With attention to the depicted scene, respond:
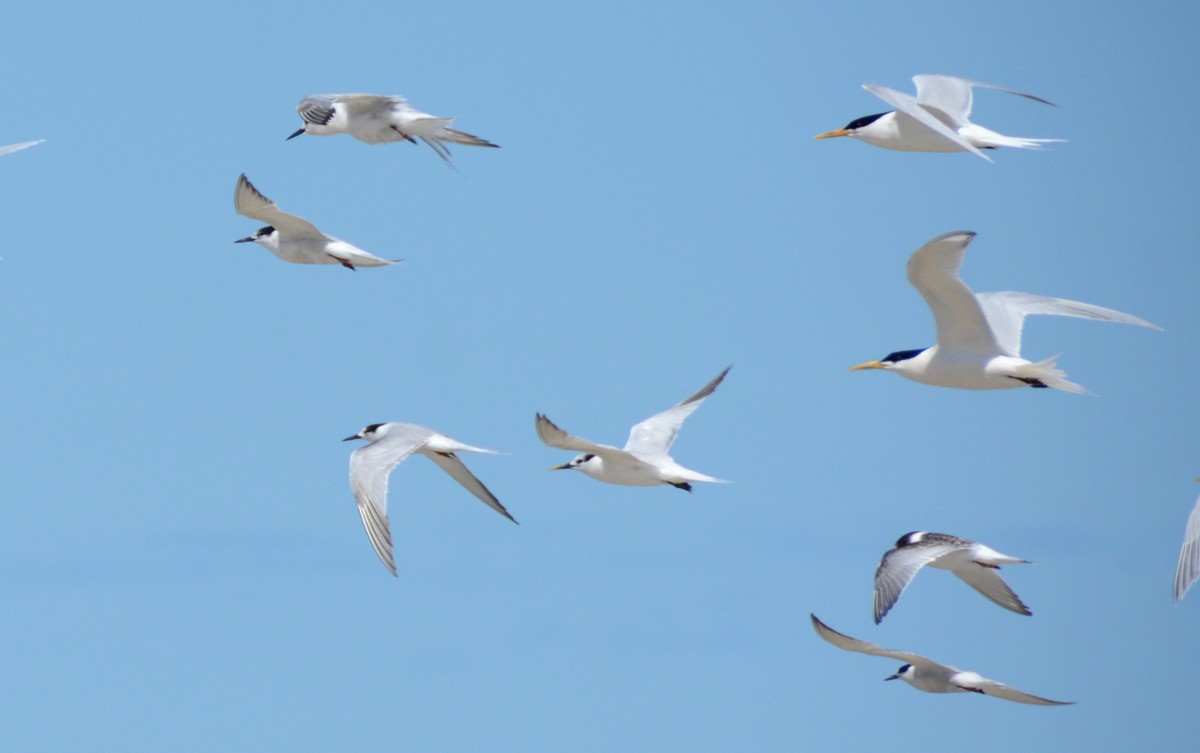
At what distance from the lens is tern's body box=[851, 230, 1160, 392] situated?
1719 centimetres

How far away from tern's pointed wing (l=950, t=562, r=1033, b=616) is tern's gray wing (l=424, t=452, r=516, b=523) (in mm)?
4470

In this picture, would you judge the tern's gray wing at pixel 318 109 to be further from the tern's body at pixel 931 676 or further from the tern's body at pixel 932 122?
the tern's body at pixel 931 676

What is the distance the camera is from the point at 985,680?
59.5 ft

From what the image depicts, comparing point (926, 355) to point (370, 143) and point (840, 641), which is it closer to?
point (840, 641)

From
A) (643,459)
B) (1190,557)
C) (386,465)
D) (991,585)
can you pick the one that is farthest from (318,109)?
(1190,557)

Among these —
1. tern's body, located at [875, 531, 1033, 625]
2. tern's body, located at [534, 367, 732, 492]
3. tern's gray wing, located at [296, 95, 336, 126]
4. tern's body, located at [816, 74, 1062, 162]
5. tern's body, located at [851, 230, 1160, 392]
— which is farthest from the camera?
tern's gray wing, located at [296, 95, 336, 126]

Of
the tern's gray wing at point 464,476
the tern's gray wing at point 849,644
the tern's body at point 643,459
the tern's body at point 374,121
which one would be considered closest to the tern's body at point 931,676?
the tern's gray wing at point 849,644

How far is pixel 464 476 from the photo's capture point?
66.2 ft

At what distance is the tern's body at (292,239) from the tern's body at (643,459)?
2725 millimetres

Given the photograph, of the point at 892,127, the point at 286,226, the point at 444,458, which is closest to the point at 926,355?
the point at 892,127

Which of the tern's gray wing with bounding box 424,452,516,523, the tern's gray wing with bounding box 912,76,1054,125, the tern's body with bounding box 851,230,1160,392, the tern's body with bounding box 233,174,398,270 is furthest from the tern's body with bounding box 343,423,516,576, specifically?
the tern's gray wing with bounding box 912,76,1054,125

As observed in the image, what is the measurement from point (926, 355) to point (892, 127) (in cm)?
258

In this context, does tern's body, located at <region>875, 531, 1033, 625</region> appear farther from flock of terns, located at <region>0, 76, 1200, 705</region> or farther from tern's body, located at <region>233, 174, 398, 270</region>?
tern's body, located at <region>233, 174, 398, 270</region>

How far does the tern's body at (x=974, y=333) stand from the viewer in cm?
1719
